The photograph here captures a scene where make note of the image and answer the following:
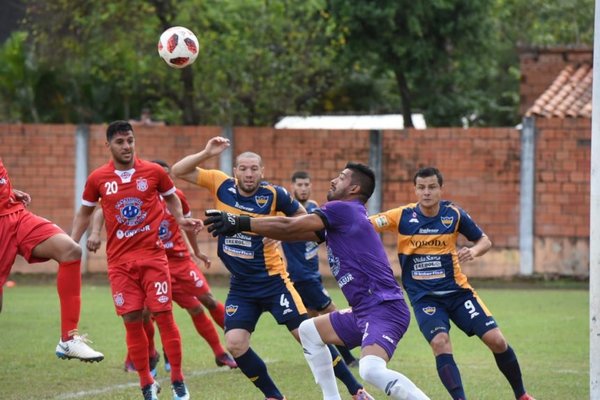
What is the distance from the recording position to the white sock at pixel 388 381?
807 centimetres

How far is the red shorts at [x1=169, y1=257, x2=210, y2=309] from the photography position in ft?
38.2

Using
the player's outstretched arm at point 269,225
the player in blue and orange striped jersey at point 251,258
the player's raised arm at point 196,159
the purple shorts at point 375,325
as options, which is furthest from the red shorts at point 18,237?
the purple shorts at point 375,325

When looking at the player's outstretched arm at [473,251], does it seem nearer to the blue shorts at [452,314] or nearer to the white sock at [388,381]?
the blue shorts at [452,314]

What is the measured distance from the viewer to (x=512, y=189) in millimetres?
22016

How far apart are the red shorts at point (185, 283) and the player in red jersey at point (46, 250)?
2.33m

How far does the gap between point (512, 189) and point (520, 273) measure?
157 centimetres

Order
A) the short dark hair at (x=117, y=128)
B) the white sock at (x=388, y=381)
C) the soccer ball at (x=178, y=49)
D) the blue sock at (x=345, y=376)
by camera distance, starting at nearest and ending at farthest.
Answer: the white sock at (x=388, y=381)
the blue sock at (x=345, y=376)
the short dark hair at (x=117, y=128)
the soccer ball at (x=178, y=49)

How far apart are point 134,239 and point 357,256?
89.0 inches

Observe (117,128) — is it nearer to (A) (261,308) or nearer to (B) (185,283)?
(A) (261,308)

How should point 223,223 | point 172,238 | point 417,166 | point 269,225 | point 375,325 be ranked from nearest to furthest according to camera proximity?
point 223,223 < point 269,225 < point 375,325 < point 172,238 < point 417,166

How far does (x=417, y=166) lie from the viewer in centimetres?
2230

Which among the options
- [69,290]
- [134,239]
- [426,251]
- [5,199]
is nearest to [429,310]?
[426,251]

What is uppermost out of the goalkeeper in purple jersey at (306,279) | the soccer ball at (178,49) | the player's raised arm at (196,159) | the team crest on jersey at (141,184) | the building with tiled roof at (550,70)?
the building with tiled roof at (550,70)

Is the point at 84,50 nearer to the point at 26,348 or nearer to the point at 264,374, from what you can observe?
the point at 26,348
